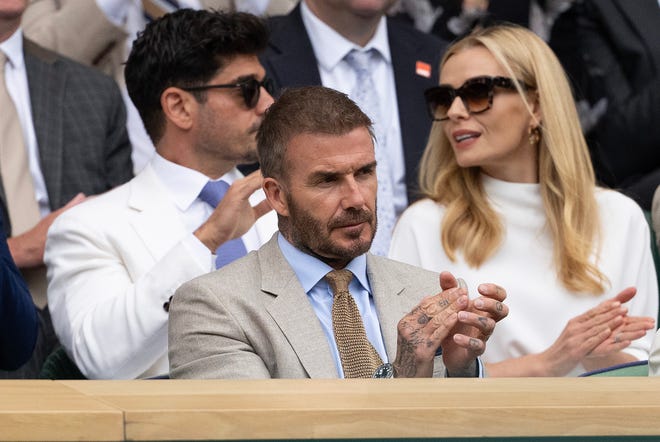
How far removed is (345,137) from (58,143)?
5.90 feet

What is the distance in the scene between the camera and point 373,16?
17.2 feet

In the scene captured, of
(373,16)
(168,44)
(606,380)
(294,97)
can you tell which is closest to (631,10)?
(373,16)

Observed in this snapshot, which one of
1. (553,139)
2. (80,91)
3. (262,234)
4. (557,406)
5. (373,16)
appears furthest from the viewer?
(373,16)

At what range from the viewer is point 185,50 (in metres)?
4.32

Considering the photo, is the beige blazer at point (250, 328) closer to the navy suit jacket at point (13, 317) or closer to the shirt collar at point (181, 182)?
the navy suit jacket at point (13, 317)

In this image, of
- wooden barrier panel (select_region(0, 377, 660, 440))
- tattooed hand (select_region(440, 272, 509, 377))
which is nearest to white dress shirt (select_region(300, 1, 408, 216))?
tattooed hand (select_region(440, 272, 509, 377))

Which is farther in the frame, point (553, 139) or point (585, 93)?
point (585, 93)

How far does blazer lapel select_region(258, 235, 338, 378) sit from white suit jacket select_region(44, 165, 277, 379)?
1.79 feet

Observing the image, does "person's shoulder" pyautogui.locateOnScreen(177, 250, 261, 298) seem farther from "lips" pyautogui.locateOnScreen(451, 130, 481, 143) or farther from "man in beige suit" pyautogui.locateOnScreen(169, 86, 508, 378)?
"lips" pyautogui.locateOnScreen(451, 130, 481, 143)

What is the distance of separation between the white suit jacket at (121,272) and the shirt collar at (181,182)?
3 cm

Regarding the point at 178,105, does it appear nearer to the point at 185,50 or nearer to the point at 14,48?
the point at 185,50

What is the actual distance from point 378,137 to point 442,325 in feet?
7.41

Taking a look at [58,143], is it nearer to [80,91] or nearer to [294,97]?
[80,91]

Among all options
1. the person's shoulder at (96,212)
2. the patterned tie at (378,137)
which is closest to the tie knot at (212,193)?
the person's shoulder at (96,212)
